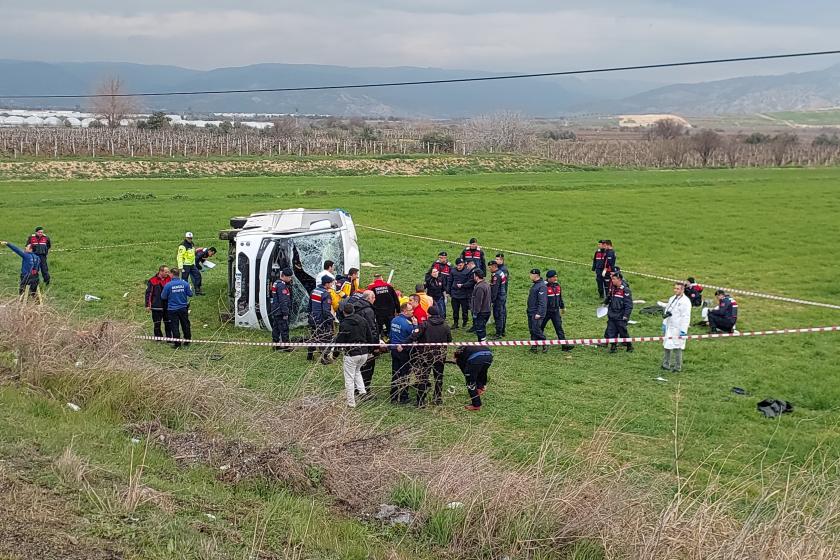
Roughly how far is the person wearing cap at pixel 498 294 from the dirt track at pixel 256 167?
44659 millimetres

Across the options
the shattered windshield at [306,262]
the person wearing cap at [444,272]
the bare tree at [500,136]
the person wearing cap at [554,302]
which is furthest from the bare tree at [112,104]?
the person wearing cap at [554,302]

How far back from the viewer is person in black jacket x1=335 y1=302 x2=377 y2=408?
12617 millimetres

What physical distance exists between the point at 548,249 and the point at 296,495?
21.7m

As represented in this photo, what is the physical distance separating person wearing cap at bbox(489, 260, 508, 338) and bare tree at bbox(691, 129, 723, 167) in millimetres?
66868

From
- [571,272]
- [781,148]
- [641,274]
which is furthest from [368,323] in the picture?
[781,148]

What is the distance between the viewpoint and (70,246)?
1063 inches

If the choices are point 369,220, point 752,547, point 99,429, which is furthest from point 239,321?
point 369,220

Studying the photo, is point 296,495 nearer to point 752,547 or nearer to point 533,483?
point 533,483

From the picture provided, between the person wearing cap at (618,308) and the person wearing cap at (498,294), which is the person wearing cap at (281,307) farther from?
the person wearing cap at (618,308)

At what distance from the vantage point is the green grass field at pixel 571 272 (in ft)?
39.0

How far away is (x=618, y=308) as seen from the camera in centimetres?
1614

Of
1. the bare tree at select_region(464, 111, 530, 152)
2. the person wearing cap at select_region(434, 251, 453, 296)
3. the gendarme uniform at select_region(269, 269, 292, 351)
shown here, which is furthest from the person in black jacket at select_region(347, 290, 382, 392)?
the bare tree at select_region(464, 111, 530, 152)

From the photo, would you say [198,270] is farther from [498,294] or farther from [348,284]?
[498,294]

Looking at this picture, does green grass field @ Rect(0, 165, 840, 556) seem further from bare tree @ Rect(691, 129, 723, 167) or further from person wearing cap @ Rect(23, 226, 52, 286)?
bare tree @ Rect(691, 129, 723, 167)
